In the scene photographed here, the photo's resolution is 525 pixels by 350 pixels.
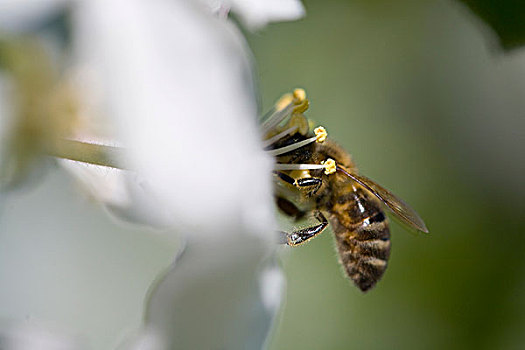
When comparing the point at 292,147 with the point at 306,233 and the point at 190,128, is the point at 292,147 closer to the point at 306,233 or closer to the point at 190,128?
the point at 306,233

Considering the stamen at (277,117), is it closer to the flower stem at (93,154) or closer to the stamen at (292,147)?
the stamen at (292,147)

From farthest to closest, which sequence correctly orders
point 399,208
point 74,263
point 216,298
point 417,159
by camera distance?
point 417,159 < point 74,263 < point 399,208 < point 216,298

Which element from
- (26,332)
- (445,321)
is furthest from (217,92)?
(445,321)

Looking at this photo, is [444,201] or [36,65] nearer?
[36,65]

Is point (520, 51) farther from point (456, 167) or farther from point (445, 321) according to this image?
point (456, 167)

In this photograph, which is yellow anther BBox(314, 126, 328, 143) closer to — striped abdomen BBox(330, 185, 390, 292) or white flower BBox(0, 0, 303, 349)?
striped abdomen BBox(330, 185, 390, 292)

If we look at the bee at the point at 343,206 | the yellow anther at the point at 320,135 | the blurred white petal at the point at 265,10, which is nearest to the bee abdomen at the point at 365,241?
the bee at the point at 343,206

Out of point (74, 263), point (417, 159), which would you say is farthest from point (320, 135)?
point (417, 159)
